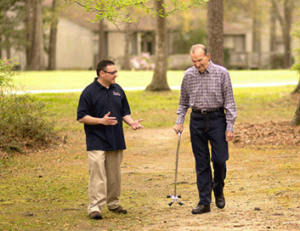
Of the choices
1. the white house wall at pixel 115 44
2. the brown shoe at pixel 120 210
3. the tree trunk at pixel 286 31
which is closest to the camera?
the brown shoe at pixel 120 210

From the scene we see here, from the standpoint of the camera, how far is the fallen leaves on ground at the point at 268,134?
12.9 m

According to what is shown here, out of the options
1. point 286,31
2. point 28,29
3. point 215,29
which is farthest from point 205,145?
point 286,31

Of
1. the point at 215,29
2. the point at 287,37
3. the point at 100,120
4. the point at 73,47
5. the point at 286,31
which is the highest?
the point at 286,31

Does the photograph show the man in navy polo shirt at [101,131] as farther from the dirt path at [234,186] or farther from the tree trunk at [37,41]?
the tree trunk at [37,41]

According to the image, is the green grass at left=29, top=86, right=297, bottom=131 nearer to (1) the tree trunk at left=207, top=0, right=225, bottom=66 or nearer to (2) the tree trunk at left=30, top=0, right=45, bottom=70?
(1) the tree trunk at left=207, top=0, right=225, bottom=66

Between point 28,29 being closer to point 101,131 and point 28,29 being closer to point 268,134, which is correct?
point 268,134

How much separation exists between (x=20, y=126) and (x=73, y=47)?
47.3 meters

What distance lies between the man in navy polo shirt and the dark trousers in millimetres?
916

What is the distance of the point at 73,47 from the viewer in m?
59.3

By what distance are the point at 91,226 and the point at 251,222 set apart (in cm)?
180

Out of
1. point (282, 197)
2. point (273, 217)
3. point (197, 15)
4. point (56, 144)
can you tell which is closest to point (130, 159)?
point (56, 144)

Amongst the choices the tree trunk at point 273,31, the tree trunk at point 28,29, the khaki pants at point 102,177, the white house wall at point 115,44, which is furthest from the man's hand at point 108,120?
the tree trunk at point 273,31

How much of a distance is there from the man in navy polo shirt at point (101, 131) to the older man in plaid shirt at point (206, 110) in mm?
831

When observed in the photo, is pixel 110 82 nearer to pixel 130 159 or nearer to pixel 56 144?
pixel 130 159
